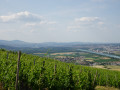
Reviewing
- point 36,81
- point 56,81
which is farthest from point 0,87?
point 56,81

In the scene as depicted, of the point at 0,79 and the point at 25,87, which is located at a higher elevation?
the point at 0,79

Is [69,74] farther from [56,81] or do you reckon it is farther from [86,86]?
[86,86]

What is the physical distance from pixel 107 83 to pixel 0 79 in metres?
23.2

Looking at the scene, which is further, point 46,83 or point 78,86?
point 78,86

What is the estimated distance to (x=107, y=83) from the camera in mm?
27297

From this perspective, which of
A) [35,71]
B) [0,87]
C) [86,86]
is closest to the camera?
[0,87]

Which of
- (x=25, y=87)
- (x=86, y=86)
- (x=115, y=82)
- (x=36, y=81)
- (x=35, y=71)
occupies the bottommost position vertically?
(x=115, y=82)

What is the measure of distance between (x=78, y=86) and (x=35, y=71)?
221 inches

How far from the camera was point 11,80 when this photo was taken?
1016 cm

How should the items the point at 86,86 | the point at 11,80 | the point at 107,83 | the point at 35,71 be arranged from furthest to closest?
the point at 107,83
the point at 86,86
the point at 35,71
the point at 11,80

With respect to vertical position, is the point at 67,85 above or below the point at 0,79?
below

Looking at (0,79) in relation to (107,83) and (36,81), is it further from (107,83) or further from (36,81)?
(107,83)

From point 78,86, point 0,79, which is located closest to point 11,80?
point 0,79

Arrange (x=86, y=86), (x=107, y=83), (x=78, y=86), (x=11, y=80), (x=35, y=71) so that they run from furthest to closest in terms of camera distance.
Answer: (x=107, y=83)
(x=86, y=86)
(x=78, y=86)
(x=35, y=71)
(x=11, y=80)
